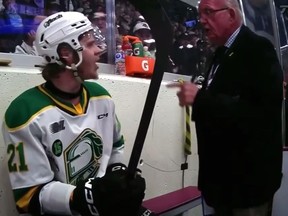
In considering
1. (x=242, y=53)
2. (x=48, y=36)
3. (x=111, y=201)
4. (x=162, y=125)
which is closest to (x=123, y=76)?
(x=162, y=125)

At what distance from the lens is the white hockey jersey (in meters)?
1.31

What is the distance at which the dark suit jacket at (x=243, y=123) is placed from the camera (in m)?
1.28

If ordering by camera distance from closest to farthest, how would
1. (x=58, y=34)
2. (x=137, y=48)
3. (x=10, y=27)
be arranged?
(x=58, y=34) < (x=10, y=27) < (x=137, y=48)

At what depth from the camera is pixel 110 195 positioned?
A: 3.84 feet

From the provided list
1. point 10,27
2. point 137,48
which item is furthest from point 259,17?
point 10,27

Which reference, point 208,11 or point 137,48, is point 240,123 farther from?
point 137,48

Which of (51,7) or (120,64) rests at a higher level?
(51,7)

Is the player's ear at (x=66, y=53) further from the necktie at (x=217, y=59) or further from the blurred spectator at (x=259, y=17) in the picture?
the blurred spectator at (x=259, y=17)

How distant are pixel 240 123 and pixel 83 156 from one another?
54 centimetres

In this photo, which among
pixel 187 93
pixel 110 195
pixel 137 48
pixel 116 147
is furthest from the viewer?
pixel 137 48

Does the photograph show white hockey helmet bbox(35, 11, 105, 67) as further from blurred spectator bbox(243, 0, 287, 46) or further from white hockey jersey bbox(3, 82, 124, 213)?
blurred spectator bbox(243, 0, 287, 46)

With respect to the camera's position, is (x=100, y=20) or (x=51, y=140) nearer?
(x=51, y=140)

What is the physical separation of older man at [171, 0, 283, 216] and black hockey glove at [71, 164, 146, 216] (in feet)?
0.97

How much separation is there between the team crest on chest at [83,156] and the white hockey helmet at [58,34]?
0.84 feet
